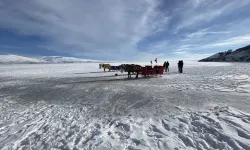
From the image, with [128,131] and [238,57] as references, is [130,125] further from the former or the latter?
[238,57]

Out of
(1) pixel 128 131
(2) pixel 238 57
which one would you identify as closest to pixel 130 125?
(1) pixel 128 131

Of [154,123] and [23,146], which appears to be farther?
[154,123]

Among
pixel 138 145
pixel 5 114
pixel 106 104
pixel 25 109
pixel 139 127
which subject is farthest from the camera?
pixel 106 104

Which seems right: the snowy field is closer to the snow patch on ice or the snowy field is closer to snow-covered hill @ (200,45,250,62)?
the snow patch on ice

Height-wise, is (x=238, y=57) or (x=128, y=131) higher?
(x=238, y=57)

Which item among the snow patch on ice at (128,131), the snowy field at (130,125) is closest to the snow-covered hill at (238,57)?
the snowy field at (130,125)

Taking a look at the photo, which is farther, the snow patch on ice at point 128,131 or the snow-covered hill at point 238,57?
the snow-covered hill at point 238,57

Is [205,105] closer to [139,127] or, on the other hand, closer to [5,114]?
[139,127]

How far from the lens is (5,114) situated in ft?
17.5

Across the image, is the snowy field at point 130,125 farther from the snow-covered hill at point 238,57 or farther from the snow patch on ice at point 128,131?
the snow-covered hill at point 238,57

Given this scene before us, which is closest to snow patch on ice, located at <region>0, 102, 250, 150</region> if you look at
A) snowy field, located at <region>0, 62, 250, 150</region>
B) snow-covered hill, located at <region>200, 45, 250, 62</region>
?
snowy field, located at <region>0, 62, 250, 150</region>

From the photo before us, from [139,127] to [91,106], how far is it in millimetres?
2698

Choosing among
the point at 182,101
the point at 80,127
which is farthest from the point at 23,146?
the point at 182,101

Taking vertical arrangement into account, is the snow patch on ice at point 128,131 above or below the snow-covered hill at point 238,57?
below
